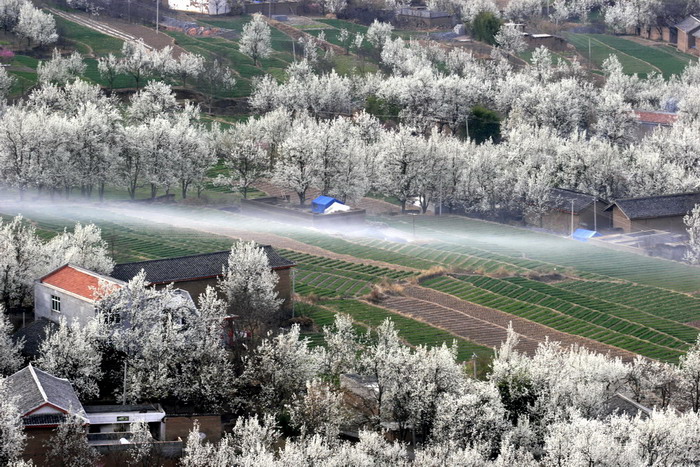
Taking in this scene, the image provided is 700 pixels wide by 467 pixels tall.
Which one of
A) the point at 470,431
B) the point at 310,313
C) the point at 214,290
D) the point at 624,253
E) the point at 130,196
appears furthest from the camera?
the point at 130,196

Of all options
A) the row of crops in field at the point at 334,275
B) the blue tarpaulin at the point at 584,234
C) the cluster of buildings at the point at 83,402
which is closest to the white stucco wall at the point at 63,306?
the cluster of buildings at the point at 83,402

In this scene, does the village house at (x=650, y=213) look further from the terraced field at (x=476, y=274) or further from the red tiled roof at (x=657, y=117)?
the red tiled roof at (x=657, y=117)

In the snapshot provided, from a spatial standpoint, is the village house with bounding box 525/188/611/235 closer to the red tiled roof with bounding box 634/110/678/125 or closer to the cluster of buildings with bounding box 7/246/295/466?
the red tiled roof with bounding box 634/110/678/125

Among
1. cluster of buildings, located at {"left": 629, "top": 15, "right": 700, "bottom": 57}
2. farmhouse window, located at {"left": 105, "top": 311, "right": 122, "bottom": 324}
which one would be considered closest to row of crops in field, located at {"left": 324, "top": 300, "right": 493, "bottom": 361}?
farmhouse window, located at {"left": 105, "top": 311, "right": 122, "bottom": 324}

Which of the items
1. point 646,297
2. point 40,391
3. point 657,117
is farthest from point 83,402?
point 657,117

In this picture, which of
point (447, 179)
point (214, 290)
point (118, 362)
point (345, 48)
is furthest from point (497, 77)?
point (118, 362)

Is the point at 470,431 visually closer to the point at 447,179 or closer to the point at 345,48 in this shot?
the point at 447,179
